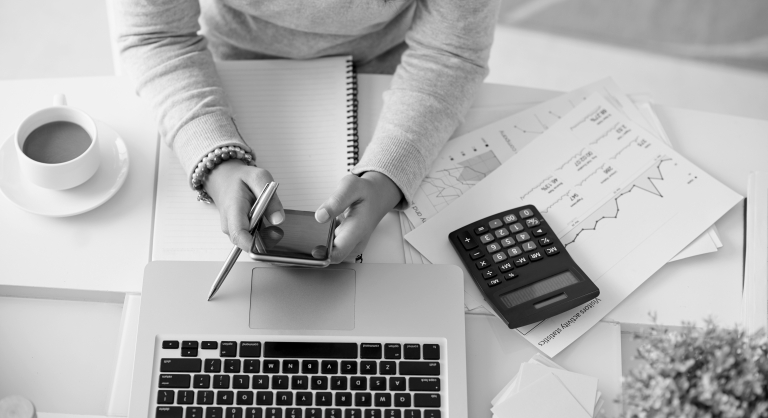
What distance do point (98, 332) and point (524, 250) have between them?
44cm

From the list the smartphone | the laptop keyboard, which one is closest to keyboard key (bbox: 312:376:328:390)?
the laptop keyboard

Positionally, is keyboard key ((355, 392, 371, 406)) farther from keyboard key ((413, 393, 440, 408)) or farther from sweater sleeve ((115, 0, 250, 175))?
sweater sleeve ((115, 0, 250, 175))

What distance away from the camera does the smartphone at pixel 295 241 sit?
576 mm

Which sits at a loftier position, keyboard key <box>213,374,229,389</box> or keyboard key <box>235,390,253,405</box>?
keyboard key <box>213,374,229,389</box>

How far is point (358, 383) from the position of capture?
0.57 metres

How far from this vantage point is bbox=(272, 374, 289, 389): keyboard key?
22.1 inches

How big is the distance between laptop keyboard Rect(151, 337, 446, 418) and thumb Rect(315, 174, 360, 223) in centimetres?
12

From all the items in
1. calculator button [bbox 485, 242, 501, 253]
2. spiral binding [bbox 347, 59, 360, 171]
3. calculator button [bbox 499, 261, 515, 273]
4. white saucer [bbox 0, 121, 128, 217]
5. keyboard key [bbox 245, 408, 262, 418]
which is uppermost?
spiral binding [bbox 347, 59, 360, 171]

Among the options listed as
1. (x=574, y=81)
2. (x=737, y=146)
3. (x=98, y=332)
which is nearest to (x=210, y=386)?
(x=98, y=332)

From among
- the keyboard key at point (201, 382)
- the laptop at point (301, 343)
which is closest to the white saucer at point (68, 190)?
the laptop at point (301, 343)

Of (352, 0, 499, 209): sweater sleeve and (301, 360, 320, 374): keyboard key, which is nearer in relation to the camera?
(301, 360, 320, 374): keyboard key

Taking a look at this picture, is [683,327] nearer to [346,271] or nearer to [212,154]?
[346,271]

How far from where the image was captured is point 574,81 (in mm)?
1585

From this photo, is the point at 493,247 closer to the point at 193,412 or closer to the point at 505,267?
the point at 505,267
